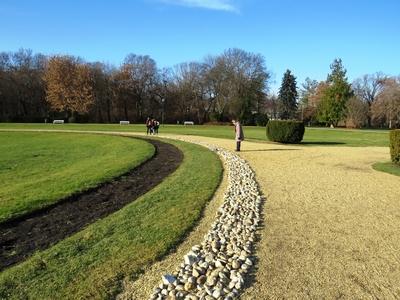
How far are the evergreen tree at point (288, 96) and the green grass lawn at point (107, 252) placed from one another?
77.9 m

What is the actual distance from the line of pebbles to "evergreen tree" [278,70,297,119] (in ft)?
257

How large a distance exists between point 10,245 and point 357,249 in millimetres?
5363

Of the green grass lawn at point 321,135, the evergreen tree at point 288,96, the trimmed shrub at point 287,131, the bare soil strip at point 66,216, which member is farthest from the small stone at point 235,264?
the evergreen tree at point 288,96

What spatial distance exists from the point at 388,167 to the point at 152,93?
6401 centimetres

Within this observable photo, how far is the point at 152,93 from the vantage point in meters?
76.4

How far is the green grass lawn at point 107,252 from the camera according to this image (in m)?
4.80

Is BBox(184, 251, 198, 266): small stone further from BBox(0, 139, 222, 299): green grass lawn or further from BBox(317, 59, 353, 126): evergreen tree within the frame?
BBox(317, 59, 353, 126): evergreen tree

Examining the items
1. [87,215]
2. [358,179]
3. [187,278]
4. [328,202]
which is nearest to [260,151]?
[358,179]

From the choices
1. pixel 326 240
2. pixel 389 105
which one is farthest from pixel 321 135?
pixel 389 105

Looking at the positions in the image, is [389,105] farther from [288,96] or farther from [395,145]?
[395,145]

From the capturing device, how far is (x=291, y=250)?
6121 mm

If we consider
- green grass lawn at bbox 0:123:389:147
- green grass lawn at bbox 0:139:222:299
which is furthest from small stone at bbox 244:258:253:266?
green grass lawn at bbox 0:123:389:147

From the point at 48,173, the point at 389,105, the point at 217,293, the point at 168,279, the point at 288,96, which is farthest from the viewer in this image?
the point at 288,96

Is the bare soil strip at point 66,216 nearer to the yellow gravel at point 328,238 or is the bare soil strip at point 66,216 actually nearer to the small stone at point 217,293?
the small stone at point 217,293
